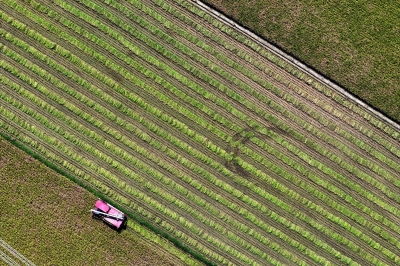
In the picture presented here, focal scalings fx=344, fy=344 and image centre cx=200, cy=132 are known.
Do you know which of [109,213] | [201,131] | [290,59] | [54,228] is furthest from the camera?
[290,59]

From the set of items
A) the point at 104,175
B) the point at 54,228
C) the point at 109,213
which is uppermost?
the point at 104,175

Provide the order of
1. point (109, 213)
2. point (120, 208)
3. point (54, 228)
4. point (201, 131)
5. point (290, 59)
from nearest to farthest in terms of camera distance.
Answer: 1. point (109, 213)
2. point (54, 228)
3. point (120, 208)
4. point (201, 131)
5. point (290, 59)

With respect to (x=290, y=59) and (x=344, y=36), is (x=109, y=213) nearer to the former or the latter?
(x=290, y=59)

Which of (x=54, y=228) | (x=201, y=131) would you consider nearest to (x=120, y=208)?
(x=54, y=228)

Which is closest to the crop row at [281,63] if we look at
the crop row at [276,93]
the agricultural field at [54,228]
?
the crop row at [276,93]

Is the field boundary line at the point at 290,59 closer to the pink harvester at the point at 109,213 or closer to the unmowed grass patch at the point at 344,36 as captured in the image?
the unmowed grass patch at the point at 344,36

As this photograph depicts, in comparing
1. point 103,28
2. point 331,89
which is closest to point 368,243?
point 331,89

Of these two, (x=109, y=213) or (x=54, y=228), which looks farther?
(x=54, y=228)
